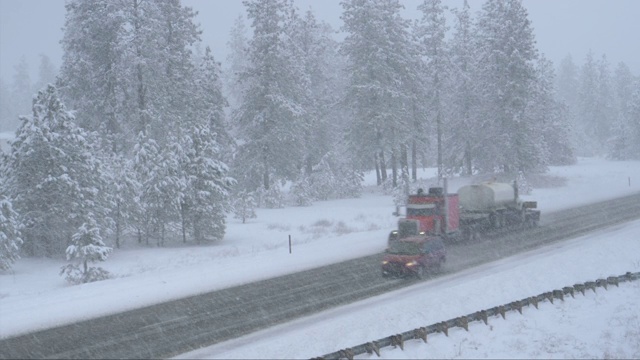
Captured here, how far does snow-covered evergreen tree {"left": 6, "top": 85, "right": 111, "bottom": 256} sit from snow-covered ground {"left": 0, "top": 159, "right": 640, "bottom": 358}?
2294 mm

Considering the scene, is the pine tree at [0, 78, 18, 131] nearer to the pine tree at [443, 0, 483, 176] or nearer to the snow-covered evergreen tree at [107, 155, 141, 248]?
the pine tree at [443, 0, 483, 176]

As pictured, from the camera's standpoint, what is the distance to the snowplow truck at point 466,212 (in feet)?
86.8

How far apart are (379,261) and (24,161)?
17.2 m

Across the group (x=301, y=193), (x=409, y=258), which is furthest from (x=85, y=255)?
(x=301, y=193)

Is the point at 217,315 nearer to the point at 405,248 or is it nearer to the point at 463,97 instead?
the point at 405,248

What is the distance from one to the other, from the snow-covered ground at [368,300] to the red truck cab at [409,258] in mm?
890

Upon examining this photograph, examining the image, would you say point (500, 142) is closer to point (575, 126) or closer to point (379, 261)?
point (379, 261)

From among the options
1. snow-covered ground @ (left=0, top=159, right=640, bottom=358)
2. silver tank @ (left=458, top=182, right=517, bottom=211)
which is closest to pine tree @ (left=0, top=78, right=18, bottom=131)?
snow-covered ground @ (left=0, top=159, right=640, bottom=358)

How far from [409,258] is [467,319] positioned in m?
5.68

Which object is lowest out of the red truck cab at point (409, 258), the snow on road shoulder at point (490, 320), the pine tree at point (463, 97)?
the snow on road shoulder at point (490, 320)

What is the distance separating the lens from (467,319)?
51.4 ft

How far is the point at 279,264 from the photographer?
961 inches

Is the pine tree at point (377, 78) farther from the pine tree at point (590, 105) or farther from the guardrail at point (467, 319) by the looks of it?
the pine tree at point (590, 105)

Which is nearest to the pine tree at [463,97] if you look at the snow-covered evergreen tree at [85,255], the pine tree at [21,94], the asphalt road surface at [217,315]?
the asphalt road surface at [217,315]
